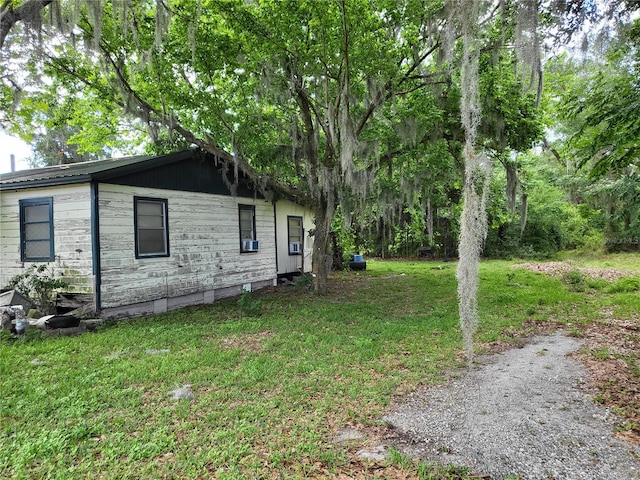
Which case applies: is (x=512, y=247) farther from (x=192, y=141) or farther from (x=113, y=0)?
(x=113, y=0)

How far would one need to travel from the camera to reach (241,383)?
3.87m

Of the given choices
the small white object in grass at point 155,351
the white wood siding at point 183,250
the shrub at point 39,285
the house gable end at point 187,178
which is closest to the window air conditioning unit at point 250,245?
the white wood siding at point 183,250

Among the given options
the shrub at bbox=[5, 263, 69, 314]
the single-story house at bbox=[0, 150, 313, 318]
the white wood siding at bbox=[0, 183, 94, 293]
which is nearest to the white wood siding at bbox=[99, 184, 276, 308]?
the single-story house at bbox=[0, 150, 313, 318]

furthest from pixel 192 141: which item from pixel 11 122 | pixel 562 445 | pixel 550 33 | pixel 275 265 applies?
pixel 562 445

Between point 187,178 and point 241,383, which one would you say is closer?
point 241,383

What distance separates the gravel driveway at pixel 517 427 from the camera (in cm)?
243

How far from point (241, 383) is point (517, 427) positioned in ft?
8.33

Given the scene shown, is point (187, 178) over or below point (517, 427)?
over

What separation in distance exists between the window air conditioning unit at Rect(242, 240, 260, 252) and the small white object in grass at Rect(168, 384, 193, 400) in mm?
6236

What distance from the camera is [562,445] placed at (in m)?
2.65

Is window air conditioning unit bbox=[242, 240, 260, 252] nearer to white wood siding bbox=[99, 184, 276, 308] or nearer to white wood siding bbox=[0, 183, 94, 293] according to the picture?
white wood siding bbox=[99, 184, 276, 308]

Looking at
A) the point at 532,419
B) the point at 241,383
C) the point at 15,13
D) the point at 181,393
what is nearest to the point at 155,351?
the point at 181,393

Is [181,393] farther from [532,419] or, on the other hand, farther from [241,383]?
[532,419]

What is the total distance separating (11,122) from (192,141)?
306 cm
